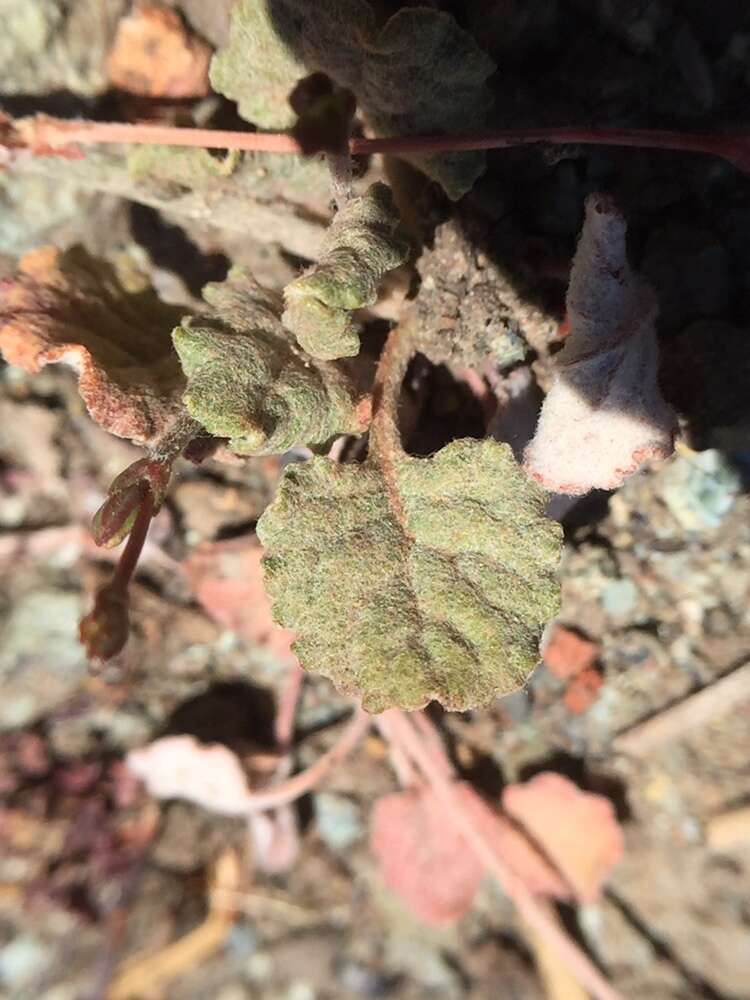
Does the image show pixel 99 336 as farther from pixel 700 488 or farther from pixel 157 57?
pixel 700 488

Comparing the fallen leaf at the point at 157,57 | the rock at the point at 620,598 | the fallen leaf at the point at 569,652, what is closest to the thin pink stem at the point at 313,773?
the fallen leaf at the point at 569,652

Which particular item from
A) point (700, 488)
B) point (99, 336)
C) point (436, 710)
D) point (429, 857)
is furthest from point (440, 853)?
point (99, 336)

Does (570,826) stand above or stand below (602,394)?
below

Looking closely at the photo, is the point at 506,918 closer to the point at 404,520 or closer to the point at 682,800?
the point at 682,800

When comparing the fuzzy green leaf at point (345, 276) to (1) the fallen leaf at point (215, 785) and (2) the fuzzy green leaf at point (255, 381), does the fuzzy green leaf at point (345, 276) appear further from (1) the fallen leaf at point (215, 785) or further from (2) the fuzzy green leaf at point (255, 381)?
(1) the fallen leaf at point (215, 785)

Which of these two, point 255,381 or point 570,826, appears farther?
point 570,826

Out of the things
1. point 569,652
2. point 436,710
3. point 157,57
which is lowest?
point 569,652
